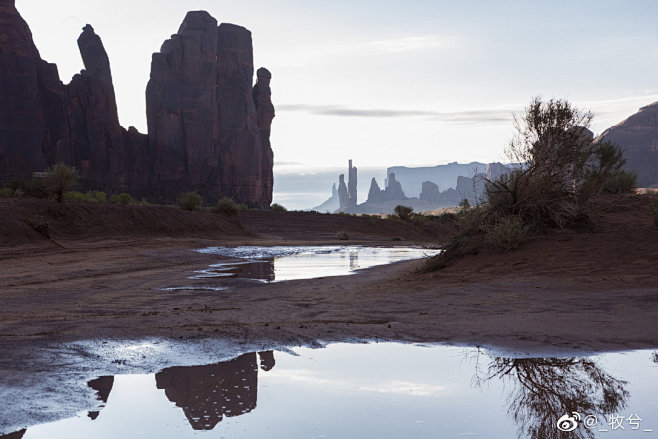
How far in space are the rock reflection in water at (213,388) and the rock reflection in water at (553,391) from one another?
2.31 m

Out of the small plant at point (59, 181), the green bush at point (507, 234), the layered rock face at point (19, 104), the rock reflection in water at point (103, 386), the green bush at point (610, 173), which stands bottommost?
the rock reflection in water at point (103, 386)

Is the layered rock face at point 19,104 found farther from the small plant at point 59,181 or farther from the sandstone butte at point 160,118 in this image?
the small plant at point 59,181

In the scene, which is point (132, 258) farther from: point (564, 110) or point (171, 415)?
point (171, 415)

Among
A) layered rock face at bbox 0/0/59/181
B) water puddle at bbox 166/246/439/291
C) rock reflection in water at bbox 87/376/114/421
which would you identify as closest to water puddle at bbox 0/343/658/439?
rock reflection in water at bbox 87/376/114/421

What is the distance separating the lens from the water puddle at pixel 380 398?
450 centimetres

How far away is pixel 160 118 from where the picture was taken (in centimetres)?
8788

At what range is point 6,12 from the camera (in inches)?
2746

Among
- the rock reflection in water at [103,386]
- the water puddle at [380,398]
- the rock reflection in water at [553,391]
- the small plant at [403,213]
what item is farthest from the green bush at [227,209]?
the rock reflection in water at [553,391]

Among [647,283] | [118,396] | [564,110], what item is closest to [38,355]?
[118,396]

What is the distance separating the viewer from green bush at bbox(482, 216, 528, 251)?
14.5 meters

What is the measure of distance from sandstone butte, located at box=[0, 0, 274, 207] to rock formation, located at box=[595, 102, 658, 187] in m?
103

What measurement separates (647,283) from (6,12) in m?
78.2

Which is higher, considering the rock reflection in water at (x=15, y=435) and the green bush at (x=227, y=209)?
the green bush at (x=227, y=209)

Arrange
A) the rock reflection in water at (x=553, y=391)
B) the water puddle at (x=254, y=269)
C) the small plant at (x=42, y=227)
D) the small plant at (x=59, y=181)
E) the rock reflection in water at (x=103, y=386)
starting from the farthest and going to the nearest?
the small plant at (x=59, y=181) < the small plant at (x=42, y=227) < the water puddle at (x=254, y=269) < the rock reflection in water at (x=103, y=386) < the rock reflection in water at (x=553, y=391)
